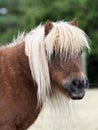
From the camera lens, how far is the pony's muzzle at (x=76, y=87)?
571 centimetres

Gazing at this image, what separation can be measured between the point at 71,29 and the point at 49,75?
1.77 feet

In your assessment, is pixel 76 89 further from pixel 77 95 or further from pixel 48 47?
pixel 48 47

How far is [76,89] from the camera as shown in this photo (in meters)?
5.73

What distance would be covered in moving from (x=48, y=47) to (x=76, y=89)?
55 centimetres

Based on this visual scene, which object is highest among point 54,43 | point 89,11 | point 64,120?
point 54,43

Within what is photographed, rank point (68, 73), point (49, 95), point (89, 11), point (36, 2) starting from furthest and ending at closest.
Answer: point (36, 2) < point (89, 11) < point (49, 95) < point (68, 73)

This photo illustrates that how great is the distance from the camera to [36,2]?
31953 millimetres

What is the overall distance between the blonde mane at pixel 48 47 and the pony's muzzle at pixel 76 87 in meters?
0.29

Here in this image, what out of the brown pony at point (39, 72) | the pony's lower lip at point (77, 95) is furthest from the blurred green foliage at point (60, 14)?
the pony's lower lip at point (77, 95)

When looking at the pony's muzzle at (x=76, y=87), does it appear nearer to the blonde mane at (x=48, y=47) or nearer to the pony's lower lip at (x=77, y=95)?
the pony's lower lip at (x=77, y=95)

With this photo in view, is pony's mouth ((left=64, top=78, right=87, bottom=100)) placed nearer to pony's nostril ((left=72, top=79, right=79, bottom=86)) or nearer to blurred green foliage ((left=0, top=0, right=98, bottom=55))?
pony's nostril ((left=72, top=79, right=79, bottom=86))

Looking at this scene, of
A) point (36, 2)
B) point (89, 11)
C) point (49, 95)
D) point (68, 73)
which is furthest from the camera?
point (36, 2)

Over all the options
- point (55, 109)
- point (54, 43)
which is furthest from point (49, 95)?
point (54, 43)

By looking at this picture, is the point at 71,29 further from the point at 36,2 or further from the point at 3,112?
the point at 36,2
